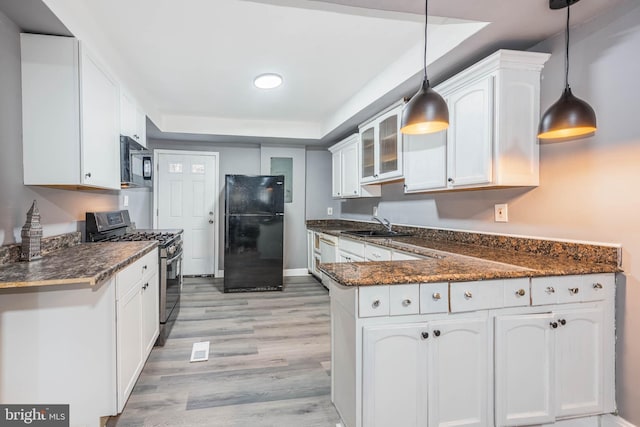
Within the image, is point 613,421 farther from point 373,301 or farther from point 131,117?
point 131,117

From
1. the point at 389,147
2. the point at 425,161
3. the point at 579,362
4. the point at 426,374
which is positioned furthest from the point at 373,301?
the point at 389,147

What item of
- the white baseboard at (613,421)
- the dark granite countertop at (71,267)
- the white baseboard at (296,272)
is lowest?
the white baseboard at (613,421)

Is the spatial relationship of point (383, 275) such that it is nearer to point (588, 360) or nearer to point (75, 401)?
point (588, 360)

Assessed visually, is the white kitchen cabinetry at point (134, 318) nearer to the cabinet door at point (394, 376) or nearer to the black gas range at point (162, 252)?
the black gas range at point (162, 252)

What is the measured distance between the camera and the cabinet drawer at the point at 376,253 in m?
2.74

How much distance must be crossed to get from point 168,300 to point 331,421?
1782mm

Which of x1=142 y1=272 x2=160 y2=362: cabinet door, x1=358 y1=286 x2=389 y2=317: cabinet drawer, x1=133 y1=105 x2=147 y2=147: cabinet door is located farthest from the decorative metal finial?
x1=358 y1=286 x2=389 y2=317: cabinet drawer

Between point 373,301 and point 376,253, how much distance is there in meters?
1.57

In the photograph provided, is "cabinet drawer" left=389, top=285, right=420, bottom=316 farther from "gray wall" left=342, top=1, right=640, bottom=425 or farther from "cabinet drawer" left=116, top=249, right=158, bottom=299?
"cabinet drawer" left=116, top=249, right=158, bottom=299

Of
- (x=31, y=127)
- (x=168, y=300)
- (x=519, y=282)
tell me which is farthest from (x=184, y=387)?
(x=519, y=282)

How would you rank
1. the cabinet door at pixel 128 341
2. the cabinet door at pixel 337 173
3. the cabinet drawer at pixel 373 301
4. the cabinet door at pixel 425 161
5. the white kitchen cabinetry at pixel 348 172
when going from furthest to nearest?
the cabinet door at pixel 337 173 < the white kitchen cabinetry at pixel 348 172 < the cabinet door at pixel 425 161 < the cabinet door at pixel 128 341 < the cabinet drawer at pixel 373 301

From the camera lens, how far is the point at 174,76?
10.2ft

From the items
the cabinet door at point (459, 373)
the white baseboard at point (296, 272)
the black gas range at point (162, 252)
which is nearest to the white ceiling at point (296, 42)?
the black gas range at point (162, 252)

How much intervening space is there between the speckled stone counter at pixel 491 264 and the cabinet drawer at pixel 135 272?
108 centimetres
